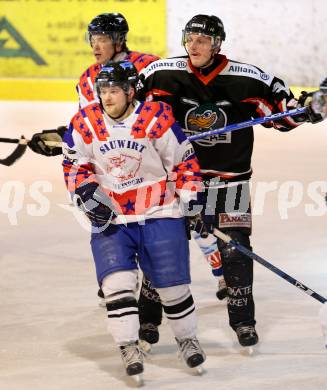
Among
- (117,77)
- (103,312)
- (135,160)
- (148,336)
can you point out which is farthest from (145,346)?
(117,77)

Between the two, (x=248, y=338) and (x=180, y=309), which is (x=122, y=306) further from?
(x=248, y=338)

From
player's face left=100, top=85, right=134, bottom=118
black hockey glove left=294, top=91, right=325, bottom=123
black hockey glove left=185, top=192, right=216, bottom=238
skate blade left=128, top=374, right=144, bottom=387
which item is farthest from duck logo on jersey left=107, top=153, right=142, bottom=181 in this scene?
black hockey glove left=294, top=91, right=325, bottom=123

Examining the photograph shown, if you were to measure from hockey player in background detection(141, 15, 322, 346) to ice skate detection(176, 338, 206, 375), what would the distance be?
340 millimetres

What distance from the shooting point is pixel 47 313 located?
453 cm

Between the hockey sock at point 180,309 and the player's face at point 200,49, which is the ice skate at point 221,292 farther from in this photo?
the player's face at point 200,49

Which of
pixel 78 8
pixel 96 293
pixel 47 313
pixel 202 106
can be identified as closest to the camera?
pixel 202 106

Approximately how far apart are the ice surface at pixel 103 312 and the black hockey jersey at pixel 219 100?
69cm

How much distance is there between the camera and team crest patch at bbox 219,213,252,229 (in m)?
4.18

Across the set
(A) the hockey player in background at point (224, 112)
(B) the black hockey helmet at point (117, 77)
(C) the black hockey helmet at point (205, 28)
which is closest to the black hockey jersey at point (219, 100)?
(A) the hockey player in background at point (224, 112)

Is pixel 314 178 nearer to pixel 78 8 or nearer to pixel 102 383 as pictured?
pixel 102 383

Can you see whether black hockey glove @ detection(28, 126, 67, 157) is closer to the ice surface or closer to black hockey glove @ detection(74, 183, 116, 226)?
the ice surface

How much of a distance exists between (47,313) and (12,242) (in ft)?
4.08

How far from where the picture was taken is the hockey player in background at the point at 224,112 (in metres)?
4.17

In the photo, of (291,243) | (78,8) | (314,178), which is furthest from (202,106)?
(78,8)
